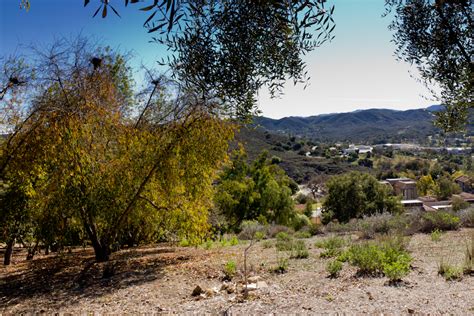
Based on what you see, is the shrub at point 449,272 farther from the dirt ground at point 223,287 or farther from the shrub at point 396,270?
the shrub at point 396,270

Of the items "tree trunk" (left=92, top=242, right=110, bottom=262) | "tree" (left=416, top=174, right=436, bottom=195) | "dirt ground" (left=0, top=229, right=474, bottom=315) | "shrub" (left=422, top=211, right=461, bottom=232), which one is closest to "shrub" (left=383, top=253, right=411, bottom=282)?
"dirt ground" (left=0, top=229, right=474, bottom=315)

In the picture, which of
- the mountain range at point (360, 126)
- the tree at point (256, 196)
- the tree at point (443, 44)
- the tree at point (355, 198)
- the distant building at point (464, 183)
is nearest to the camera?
the tree at point (443, 44)

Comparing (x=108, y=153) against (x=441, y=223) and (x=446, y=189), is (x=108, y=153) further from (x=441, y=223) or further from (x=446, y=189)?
(x=446, y=189)

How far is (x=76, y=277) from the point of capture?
761 centimetres

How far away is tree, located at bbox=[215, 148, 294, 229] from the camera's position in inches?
914

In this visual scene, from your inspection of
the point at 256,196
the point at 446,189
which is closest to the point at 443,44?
the point at 256,196

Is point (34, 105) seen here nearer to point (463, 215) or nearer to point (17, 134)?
point (17, 134)

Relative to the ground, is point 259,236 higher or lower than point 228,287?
lower

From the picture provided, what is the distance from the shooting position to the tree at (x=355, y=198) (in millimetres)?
30938

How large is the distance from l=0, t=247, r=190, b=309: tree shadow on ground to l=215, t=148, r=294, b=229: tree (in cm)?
1240

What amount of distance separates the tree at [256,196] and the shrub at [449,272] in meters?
15.6

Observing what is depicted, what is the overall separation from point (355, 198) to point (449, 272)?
25947mm

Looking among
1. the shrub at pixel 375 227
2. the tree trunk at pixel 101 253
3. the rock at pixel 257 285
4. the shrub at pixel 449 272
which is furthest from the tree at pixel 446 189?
the rock at pixel 257 285

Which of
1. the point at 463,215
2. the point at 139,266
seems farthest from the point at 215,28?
the point at 463,215
